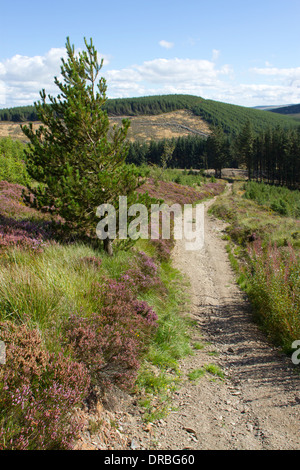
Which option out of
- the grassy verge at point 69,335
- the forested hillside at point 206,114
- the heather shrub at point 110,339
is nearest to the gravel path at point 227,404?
the grassy verge at point 69,335

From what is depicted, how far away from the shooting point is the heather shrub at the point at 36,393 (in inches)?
111

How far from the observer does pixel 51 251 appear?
252 inches

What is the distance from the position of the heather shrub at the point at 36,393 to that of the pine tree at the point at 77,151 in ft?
11.8

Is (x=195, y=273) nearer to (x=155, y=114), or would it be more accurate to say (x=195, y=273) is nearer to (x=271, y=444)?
(x=271, y=444)

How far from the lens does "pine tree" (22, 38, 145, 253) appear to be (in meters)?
6.67

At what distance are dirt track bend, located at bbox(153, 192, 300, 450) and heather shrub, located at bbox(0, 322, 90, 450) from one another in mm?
1307

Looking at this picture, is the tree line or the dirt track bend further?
the tree line

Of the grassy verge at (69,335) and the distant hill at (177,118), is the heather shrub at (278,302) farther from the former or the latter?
the distant hill at (177,118)

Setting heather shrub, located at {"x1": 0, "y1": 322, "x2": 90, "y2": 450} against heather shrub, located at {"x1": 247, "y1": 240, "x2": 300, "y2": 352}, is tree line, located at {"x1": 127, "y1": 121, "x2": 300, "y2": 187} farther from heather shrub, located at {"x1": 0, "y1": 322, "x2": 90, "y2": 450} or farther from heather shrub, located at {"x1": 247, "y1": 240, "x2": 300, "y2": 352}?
heather shrub, located at {"x1": 0, "y1": 322, "x2": 90, "y2": 450}

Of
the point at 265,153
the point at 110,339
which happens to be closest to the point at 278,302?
the point at 110,339

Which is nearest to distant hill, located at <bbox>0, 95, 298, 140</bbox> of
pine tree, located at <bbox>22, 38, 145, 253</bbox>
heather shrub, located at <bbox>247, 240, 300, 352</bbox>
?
pine tree, located at <bbox>22, 38, 145, 253</bbox>

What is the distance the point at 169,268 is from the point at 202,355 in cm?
503

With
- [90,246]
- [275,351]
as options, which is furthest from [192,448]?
[90,246]

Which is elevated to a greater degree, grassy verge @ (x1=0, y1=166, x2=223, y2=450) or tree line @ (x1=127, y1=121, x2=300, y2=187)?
tree line @ (x1=127, y1=121, x2=300, y2=187)
